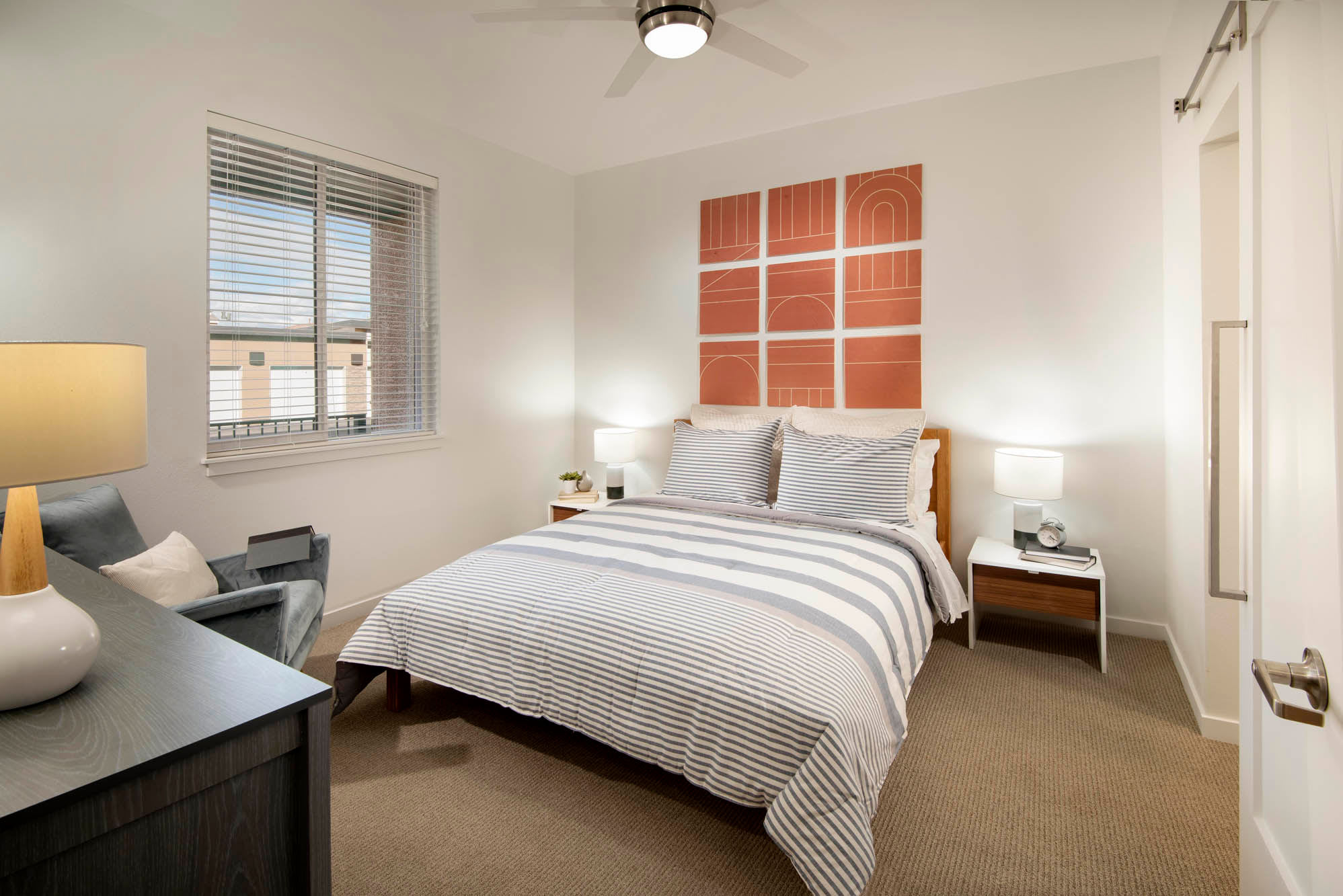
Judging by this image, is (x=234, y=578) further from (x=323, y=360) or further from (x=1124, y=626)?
(x=1124, y=626)

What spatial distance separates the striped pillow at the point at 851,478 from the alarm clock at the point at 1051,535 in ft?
2.03

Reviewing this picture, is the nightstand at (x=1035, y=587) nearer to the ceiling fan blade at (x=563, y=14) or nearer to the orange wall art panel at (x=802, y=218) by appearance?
the orange wall art panel at (x=802, y=218)

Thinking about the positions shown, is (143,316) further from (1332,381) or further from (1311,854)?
(1311,854)

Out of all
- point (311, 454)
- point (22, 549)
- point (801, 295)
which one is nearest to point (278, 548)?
point (311, 454)

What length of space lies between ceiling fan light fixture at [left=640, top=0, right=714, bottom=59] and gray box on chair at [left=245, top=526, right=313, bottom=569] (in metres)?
2.16

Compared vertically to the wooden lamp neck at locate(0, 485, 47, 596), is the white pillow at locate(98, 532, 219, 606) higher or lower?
lower

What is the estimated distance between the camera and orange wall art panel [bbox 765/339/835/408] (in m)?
3.79

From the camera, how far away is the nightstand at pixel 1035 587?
282cm

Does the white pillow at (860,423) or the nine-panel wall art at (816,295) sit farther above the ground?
the nine-panel wall art at (816,295)

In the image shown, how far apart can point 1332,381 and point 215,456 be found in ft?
11.2

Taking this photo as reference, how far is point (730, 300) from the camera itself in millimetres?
4086

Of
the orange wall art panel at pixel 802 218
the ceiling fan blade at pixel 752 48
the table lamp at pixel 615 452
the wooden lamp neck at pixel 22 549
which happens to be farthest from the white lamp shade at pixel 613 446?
the wooden lamp neck at pixel 22 549

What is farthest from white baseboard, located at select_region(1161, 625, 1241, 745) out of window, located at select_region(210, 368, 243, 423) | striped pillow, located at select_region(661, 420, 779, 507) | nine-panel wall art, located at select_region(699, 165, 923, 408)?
window, located at select_region(210, 368, 243, 423)

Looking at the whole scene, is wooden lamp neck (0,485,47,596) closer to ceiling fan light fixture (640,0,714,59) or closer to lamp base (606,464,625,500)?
Answer: ceiling fan light fixture (640,0,714,59)
